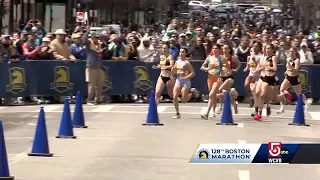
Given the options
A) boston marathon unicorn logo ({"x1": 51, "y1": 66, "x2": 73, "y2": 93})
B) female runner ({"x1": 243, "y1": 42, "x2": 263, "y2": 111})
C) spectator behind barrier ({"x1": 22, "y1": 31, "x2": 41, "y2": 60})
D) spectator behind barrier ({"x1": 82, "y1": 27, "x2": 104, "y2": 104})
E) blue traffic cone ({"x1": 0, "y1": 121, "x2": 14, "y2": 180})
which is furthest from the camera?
boston marathon unicorn logo ({"x1": 51, "y1": 66, "x2": 73, "y2": 93})

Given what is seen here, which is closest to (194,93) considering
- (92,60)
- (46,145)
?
(92,60)

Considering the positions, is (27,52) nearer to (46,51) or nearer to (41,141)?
(46,51)

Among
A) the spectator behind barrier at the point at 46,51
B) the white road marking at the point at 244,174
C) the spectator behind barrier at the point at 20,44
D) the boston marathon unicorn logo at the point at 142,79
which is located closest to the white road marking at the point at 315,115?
the boston marathon unicorn logo at the point at 142,79

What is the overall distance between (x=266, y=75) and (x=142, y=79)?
6.62m

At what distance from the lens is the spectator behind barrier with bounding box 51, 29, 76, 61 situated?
25781mm

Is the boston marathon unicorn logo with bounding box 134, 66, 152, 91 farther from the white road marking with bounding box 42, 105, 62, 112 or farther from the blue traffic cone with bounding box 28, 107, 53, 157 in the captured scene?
the blue traffic cone with bounding box 28, 107, 53, 157

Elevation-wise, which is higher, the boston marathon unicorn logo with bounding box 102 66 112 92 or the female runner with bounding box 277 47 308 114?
the female runner with bounding box 277 47 308 114

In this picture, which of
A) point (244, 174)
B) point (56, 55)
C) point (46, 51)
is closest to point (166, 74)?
point (56, 55)

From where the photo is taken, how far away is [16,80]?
82.8 ft

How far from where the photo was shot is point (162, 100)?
2681 cm

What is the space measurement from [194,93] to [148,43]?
2217mm

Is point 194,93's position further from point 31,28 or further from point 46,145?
point 46,145

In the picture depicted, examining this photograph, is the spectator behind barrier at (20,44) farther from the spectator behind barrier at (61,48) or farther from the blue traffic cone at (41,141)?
the blue traffic cone at (41,141)

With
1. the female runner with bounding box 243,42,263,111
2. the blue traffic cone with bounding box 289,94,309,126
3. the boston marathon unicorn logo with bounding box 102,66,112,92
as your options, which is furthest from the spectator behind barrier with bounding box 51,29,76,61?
the blue traffic cone with bounding box 289,94,309,126
